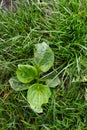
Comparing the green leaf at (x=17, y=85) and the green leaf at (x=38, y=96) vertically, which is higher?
the green leaf at (x=17, y=85)

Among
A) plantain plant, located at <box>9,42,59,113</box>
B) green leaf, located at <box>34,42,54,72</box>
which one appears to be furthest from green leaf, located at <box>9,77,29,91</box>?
green leaf, located at <box>34,42,54,72</box>

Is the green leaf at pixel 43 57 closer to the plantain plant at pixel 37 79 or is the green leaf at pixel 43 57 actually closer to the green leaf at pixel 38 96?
the plantain plant at pixel 37 79

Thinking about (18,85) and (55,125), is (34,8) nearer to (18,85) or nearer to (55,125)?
(18,85)

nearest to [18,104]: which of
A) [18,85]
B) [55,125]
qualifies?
[18,85]

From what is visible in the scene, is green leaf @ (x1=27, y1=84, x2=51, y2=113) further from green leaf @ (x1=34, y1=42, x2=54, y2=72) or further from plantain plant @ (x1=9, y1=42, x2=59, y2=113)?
green leaf @ (x1=34, y1=42, x2=54, y2=72)

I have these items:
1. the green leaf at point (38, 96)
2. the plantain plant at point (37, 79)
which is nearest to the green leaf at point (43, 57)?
the plantain plant at point (37, 79)

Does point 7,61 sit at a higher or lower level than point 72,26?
lower

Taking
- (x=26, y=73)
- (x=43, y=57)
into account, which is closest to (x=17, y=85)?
(x=26, y=73)

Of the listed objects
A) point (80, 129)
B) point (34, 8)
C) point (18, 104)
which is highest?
point (34, 8)
